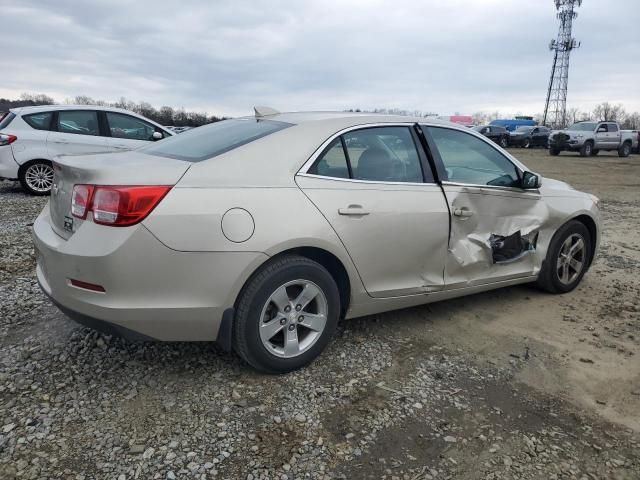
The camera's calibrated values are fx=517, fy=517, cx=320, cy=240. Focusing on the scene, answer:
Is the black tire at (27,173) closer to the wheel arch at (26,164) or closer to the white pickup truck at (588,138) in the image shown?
the wheel arch at (26,164)

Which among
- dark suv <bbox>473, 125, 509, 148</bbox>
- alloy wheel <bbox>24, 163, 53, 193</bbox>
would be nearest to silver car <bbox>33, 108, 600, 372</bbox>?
alloy wheel <bbox>24, 163, 53, 193</bbox>

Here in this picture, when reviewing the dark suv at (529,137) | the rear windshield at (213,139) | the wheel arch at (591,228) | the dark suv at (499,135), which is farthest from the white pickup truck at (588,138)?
the rear windshield at (213,139)

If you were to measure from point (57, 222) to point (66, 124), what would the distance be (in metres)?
7.19

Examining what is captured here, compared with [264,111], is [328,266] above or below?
below

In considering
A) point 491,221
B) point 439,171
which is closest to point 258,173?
point 439,171

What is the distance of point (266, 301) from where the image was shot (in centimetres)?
280

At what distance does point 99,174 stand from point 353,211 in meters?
1.40

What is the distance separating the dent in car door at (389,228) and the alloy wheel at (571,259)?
1.59m

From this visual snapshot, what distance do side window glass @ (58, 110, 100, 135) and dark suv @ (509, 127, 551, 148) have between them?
30.0 meters

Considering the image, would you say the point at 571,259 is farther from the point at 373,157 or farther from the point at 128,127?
the point at 128,127

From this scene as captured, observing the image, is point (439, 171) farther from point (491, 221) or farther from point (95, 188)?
point (95, 188)

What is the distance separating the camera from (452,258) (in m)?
3.60

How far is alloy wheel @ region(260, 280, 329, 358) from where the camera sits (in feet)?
9.42

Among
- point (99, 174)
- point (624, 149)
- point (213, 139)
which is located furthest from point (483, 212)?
point (624, 149)
